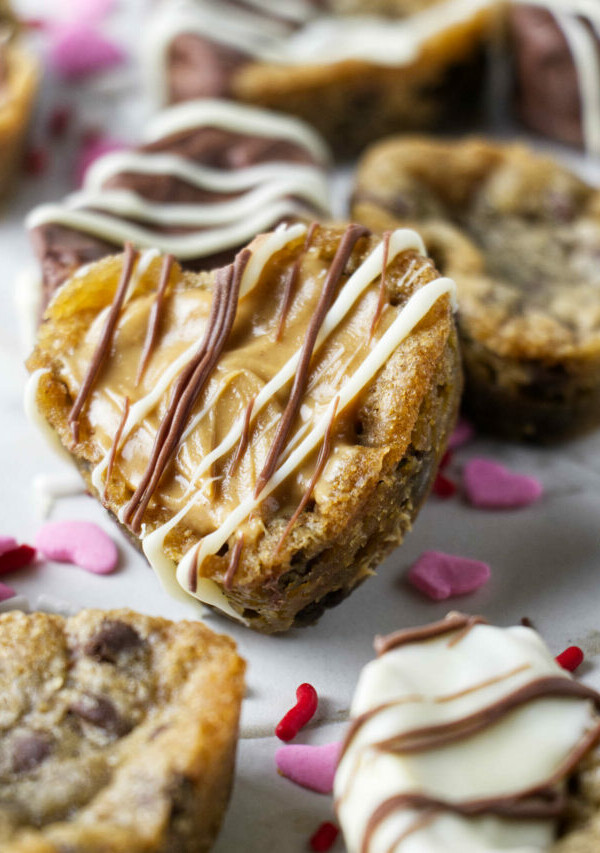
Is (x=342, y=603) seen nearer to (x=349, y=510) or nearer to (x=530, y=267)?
(x=349, y=510)

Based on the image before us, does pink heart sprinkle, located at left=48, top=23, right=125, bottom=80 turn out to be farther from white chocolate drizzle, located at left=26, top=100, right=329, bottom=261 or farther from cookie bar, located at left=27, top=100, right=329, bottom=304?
white chocolate drizzle, located at left=26, top=100, right=329, bottom=261

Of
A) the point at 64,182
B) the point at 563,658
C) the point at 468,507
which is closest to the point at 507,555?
the point at 468,507

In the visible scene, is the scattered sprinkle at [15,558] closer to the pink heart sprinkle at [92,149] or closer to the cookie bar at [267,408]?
the cookie bar at [267,408]

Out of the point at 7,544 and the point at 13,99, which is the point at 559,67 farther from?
the point at 7,544

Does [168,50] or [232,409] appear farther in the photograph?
[168,50]

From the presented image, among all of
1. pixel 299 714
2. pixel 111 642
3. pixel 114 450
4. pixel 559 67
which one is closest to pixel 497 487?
pixel 299 714

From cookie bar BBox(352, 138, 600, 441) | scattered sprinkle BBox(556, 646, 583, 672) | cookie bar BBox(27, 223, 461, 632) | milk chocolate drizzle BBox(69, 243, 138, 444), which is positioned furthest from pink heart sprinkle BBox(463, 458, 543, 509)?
milk chocolate drizzle BBox(69, 243, 138, 444)

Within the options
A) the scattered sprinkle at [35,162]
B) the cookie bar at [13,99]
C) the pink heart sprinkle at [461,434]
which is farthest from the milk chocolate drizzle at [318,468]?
the scattered sprinkle at [35,162]
